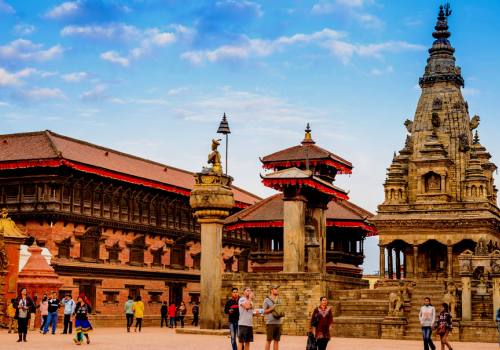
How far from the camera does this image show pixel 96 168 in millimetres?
46625

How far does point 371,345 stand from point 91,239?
72.8 ft

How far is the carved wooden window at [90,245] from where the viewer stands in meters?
46.2

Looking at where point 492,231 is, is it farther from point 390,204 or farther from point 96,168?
point 96,168

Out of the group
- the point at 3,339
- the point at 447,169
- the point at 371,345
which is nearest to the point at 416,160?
the point at 447,169

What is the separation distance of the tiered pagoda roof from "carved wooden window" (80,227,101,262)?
829 cm

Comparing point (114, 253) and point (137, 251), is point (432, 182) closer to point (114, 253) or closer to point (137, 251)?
point (137, 251)

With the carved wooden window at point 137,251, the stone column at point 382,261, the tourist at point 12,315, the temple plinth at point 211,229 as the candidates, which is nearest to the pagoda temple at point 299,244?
the stone column at point 382,261

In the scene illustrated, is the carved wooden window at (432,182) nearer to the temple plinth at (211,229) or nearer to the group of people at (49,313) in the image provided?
the temple plinth at (211,229)

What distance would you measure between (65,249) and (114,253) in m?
4.61

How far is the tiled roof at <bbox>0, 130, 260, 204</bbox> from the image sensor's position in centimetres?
4553

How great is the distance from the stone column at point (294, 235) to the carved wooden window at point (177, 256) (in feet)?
61.8

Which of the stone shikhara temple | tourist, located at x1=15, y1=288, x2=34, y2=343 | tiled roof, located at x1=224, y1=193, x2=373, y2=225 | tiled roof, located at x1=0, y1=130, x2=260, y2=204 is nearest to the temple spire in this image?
the stone shikhara temple

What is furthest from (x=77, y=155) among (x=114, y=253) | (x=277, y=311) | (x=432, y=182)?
(x=277, y=311)

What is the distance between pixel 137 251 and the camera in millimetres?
51312
